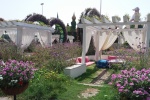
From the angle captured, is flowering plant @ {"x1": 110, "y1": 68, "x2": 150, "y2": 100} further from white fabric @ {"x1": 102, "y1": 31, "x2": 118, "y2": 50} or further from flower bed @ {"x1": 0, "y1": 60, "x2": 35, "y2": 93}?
white fabric @ {"x1": 102, "y1": 31, "x2": 118, "y2": 50}

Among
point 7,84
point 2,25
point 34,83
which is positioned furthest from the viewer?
point 2,25

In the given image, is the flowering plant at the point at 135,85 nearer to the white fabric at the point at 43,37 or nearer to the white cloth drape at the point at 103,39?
the white cloth drape at the point at 103,39

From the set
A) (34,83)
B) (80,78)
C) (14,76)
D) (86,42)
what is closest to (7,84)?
(14,76)

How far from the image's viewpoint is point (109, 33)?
13.8 metres

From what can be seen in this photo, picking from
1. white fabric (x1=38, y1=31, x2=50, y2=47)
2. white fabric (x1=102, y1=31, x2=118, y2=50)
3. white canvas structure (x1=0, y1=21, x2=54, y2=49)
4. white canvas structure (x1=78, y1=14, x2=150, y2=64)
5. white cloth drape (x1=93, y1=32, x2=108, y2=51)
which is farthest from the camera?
white fabric (x1=38, y1=31, x2=50, y2=47)

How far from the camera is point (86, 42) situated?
36.4ft

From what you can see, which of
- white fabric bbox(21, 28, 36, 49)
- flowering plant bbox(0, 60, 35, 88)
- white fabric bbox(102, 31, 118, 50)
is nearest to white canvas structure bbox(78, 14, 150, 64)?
white fabric bbox(102, 31, 118, 50)

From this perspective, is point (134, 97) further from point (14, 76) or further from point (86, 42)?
point (86, 42)

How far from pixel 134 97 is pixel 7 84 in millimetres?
2760

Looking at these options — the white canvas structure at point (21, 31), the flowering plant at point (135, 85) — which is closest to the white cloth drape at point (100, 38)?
the white canvas structure at point (21, 31)

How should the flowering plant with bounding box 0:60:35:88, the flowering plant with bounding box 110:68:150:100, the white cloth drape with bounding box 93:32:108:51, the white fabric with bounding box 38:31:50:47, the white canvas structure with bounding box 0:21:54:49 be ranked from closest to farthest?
1. the flowering plant with bounding box 110:68:150:100
2. the flowering plant with bounding box 0:60:35:88
3. the white canvas structure with bounding box 0:21:54:49
4. the white cloth drape with bounding box 93:32:108:51
5. the white fabric with bounding box 38:31:50:47

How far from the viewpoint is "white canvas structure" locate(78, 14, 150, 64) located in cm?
1028

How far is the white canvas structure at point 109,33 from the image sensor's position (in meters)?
10.3


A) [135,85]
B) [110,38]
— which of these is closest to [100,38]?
[110,38]
